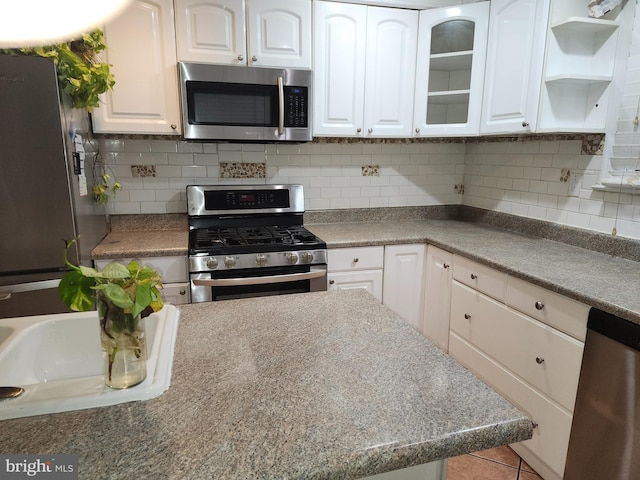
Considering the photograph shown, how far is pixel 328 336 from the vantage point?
1.09 m

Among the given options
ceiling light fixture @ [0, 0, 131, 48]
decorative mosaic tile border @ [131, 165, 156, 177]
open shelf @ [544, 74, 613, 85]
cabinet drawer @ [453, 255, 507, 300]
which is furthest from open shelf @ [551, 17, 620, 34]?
decorative mosaic tile border @ [131, 165, 156, 177]

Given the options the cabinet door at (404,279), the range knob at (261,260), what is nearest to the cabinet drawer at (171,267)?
the range knob at (261,260)

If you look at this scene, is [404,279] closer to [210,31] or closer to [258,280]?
[258,280]

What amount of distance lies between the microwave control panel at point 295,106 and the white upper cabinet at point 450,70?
0.73 meters

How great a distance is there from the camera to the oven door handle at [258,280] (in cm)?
218

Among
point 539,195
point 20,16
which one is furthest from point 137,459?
point 539,195

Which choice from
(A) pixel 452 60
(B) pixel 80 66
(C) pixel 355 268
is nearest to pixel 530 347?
(C) pixel 355 268

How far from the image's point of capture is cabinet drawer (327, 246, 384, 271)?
242 cm

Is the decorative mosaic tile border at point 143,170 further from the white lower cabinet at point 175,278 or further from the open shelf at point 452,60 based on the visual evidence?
the open shelf at point 452,60

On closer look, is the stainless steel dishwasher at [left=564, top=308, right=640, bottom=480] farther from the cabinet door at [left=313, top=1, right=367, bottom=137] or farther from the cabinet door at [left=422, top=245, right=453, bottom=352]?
the cabinet door at [left=313, top=1, right=367, bottom=137]

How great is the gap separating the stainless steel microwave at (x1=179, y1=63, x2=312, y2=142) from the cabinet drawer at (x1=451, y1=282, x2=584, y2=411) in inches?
52.8

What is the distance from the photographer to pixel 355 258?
8.07 feet

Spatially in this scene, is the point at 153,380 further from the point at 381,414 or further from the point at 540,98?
the point at 540,98

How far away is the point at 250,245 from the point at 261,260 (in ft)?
0.33
